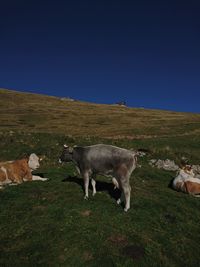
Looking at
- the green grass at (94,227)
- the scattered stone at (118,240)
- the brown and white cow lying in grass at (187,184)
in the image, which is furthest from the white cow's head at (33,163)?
the scattered stone at (118,240)

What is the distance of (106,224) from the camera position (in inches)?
709

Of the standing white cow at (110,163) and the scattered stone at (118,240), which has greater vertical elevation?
the standing white cow at (110,163)

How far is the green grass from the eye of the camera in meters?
15.7

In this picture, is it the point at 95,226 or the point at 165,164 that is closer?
the point at 95,226

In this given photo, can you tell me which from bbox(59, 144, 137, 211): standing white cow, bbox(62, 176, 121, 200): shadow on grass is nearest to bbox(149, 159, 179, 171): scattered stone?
bbox(62, 176, 121, 200): shadow on grass

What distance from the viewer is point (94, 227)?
17562 mm

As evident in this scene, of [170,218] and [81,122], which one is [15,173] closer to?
[170,218]

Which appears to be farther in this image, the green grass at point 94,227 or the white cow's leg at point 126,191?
the white cow's leg at point 126,191

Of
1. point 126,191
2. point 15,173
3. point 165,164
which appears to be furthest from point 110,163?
point 165,164

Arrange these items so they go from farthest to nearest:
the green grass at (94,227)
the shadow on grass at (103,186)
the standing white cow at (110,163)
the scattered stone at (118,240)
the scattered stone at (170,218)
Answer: the shadow on grass at (103,186) → the scattered stone at (170,218) → the standing white cow at (110,163) → the scattered stone at (118,240) → the green grass at (94,227)

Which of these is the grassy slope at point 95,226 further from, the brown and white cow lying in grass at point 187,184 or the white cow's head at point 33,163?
the white cow's head at point 33,163

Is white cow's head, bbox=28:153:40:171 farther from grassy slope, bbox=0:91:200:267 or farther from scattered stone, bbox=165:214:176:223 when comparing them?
scattered stone, bbox=165:214:176:223

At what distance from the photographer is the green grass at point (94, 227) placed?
51.6ft

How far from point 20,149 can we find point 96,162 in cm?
2233
